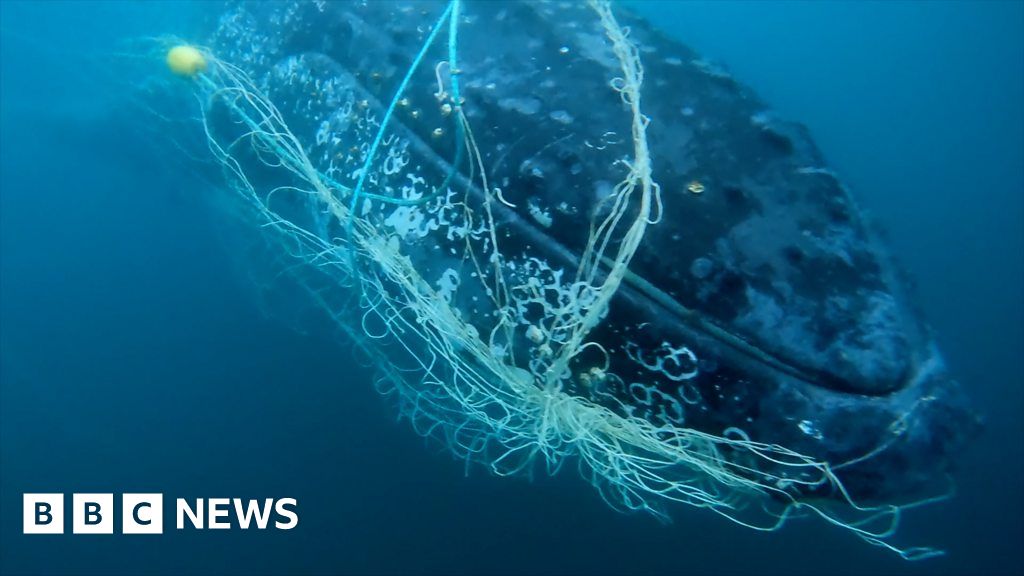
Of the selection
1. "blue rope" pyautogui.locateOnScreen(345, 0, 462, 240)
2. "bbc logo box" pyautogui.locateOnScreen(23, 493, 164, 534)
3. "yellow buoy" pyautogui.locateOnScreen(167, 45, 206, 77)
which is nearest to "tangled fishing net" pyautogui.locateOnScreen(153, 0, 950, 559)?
"blue rope" pyautogui.locateOnScreen(345, 0, 462, 240)

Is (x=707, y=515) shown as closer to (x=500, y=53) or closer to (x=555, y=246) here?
(x=555, y=246)

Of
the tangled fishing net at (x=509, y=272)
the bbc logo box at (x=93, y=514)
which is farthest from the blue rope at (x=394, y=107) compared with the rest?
the bbc logo box at (x=93, y=514)

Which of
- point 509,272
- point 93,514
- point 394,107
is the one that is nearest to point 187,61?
point 394,107

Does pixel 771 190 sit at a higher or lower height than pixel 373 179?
lower

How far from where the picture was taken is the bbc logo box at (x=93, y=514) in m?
6.32

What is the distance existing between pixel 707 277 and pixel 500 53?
5.64 ft

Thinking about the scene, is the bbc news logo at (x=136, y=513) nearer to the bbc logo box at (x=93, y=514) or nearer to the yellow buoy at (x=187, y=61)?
the bbc logo box at (x=93, y=514)

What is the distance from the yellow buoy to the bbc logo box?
442cm

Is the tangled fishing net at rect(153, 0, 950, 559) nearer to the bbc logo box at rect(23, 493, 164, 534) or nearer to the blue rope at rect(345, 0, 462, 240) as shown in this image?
the blue rope at rect(345, 0, 462, 240)

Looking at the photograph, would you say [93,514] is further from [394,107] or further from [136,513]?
[394,107]

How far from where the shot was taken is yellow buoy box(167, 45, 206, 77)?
14.9 feet

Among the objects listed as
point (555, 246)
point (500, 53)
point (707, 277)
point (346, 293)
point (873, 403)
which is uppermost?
point (500, 53)

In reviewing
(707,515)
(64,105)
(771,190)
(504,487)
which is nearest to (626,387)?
(771,190)

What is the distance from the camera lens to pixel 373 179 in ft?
11.8
